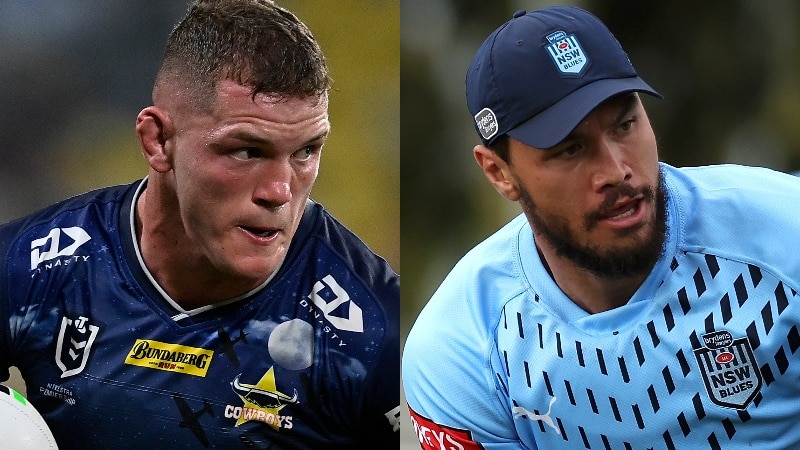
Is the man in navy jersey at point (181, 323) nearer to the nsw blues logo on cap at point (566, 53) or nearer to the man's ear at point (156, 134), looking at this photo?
the man's ear at point (156, 134)

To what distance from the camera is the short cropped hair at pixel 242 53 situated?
1.92 metres

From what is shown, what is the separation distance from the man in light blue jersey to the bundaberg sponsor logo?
0.52 meters

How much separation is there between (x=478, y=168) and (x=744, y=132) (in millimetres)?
606

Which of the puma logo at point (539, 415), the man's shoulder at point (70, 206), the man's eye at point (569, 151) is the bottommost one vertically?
the puma logo at point (539, 415)

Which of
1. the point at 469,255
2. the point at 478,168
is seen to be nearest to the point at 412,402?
the point at 469,255

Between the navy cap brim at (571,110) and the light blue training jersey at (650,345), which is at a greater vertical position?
the navy cap brim at (571,110)

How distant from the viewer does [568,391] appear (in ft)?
5.81

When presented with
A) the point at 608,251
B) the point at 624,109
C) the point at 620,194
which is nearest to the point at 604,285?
the point at 608,251

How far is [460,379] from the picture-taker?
72.6 inches

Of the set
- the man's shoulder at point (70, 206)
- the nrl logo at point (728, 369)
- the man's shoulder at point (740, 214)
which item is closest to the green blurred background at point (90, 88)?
the man's shoulder at point (70, 206)

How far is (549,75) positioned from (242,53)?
2.07 feet

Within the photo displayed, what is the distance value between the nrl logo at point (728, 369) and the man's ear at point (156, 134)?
3.61ft

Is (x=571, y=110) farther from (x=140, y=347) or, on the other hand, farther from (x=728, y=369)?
(x=140, y=347)

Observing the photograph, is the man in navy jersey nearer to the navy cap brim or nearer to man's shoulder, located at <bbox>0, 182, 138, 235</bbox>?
man's shoulder, located at <bbox>0, 182, 138, 235</bbox>
